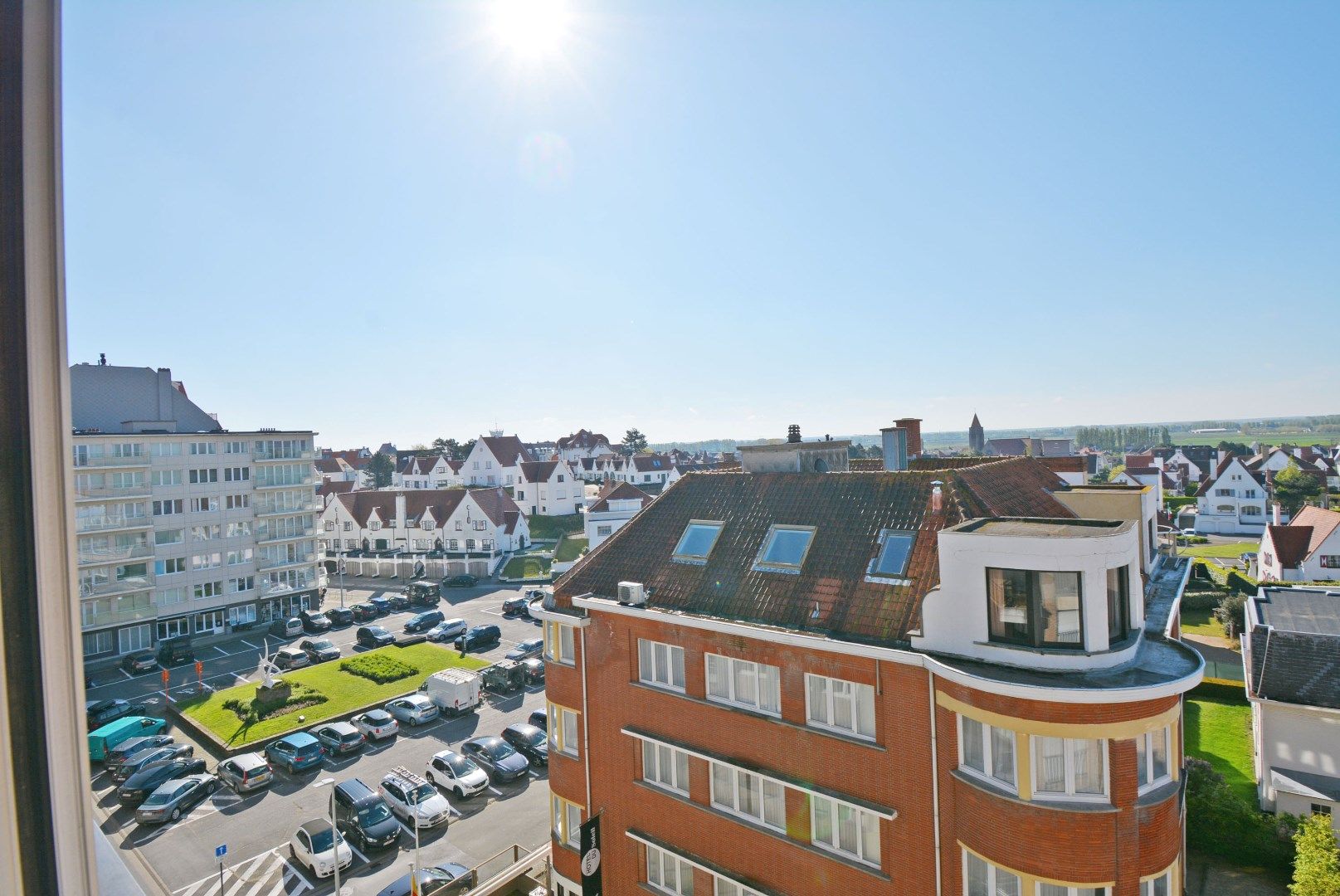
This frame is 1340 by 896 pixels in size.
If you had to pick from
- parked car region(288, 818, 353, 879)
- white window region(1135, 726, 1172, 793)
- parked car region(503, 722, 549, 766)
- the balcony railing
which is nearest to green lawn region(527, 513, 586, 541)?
the balcony railing

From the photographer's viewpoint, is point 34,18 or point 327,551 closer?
point 34,18

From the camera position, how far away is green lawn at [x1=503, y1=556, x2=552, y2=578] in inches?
2366

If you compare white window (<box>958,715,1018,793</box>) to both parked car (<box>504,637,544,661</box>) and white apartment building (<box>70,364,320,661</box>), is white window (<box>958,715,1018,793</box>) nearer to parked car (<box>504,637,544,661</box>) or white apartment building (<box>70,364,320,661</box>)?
parked car (<box>504,637,544,661</box>)

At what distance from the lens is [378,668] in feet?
118

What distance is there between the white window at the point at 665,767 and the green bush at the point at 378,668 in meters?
23.0

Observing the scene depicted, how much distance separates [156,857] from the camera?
20938 millimetres

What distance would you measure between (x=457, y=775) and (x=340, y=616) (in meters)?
28.5

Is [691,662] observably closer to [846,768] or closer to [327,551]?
[846,768]

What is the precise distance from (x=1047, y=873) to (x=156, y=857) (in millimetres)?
24765

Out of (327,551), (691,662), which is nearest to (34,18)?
(691,662)

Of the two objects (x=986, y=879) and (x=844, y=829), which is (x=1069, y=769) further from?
(x=844, y=829)

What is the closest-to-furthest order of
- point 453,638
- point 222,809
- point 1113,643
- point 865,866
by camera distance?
1. point 1113,643
2. point 865,866
3. point 222,809
4. point 453,638

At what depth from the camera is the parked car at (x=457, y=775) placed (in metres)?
23.8

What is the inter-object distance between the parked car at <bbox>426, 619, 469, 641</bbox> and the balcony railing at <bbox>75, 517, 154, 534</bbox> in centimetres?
1848
